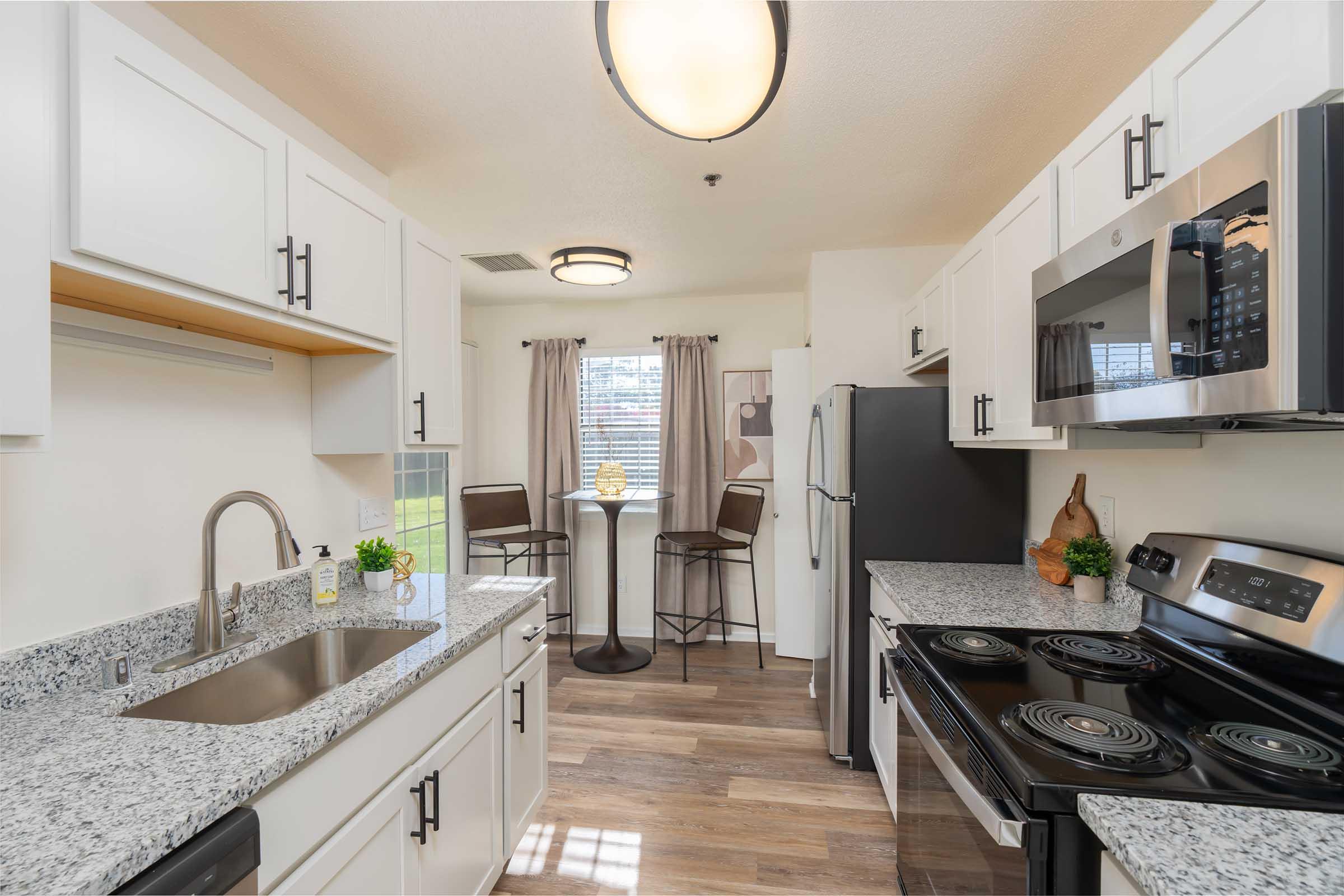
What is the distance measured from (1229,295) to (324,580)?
7.32 feet

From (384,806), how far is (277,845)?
12.0 inches

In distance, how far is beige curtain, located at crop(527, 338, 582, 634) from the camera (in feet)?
14.6

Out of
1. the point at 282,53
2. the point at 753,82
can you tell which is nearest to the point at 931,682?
the point at 753,82

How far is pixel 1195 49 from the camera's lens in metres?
1.10

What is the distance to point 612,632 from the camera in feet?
13.0

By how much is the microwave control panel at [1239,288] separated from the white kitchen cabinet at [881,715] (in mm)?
1170

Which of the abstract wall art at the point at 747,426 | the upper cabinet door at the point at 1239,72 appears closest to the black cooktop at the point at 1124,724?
the upper cabinet door at the point at 1239,72

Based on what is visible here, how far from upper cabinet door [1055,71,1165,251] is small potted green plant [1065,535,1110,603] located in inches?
38.0

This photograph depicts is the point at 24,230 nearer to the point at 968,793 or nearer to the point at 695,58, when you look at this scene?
the point at 695,58

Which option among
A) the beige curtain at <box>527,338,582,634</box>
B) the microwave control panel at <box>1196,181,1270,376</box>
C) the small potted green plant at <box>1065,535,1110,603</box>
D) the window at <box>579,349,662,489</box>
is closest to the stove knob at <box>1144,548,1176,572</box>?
the small potted green plant at <box>1065,535,1110,603</box>

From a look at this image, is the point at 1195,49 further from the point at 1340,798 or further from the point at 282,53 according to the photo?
the point at 282,53

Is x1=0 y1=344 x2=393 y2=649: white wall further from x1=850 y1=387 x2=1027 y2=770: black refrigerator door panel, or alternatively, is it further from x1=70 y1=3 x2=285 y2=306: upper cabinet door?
x1=850 y1=387 x2=1027 y2=770: black refrigerator door panel

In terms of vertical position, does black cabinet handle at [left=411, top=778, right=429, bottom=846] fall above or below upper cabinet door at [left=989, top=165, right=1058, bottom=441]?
below

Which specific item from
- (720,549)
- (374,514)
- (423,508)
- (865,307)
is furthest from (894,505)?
(423,508)
